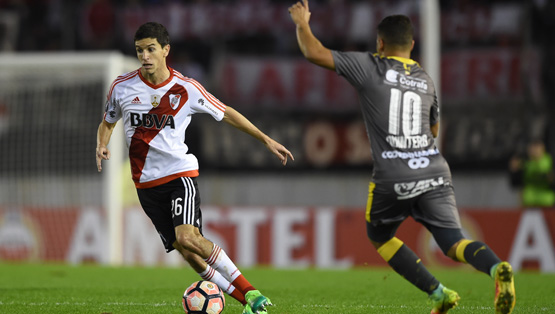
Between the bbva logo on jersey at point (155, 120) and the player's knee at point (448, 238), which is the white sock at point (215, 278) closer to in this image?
the bbva logo on jersey at point (155, 120)

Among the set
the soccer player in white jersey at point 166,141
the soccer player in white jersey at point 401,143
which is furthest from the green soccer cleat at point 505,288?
the soccer player in white jersey at point 166,141

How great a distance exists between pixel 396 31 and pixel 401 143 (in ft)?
2.49

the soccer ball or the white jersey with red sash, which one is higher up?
the white jersey with red sash

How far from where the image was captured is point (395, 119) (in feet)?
19.4

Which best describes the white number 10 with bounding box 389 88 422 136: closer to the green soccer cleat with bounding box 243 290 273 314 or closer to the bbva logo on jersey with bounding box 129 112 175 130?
the green soccer cleat with bounding box 243 290 273 314

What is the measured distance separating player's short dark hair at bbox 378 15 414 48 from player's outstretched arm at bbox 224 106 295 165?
104 centimetres

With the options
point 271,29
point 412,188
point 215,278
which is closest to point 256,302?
point 215,278

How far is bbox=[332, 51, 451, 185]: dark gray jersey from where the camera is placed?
5.89 m

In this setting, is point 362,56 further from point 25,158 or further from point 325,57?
point 25,158

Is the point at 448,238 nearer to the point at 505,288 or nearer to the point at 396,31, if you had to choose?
the point at 505,288

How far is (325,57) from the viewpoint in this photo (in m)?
5.82

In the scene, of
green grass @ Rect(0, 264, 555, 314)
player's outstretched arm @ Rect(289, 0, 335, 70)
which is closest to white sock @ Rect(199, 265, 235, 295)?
green grass @ Rect(0, 264, 555, 314)

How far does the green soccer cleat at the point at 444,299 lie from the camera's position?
18.8 feet

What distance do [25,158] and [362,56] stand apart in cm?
1062
